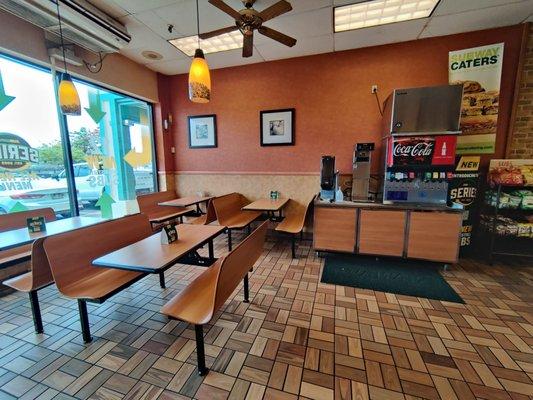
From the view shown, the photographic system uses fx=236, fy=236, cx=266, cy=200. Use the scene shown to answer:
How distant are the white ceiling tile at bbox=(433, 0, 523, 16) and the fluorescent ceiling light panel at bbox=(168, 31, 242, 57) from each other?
2405 mm

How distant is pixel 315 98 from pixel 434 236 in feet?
8.74

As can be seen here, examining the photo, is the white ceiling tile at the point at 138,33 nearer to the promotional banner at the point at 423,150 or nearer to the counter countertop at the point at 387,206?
the counter countertop at the point at 387,206

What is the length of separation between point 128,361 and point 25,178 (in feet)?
8.40

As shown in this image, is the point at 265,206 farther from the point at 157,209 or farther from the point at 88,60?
the point at 88,60

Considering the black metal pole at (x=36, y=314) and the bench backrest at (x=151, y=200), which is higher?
the bench backrest at (x=151, y=200)

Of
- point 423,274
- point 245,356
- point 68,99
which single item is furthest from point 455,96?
point 68,99

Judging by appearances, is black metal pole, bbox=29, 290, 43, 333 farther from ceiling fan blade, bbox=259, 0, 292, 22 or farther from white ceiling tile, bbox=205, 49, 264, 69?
white ceiling tile, bbox=205, 49, 264, 69

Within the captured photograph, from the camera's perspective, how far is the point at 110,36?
9.14 ft

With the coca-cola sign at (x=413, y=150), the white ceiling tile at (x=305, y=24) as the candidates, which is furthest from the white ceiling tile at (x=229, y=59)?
the coca-cola sign at (x=413, y=150)

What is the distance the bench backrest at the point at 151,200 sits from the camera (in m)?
3.82

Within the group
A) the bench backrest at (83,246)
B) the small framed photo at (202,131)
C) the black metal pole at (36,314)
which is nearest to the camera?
the bench backrest at (83,246)

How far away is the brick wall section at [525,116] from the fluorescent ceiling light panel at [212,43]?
12.3ft

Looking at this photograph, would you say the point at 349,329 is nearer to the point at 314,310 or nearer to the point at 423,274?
the point at 314,310

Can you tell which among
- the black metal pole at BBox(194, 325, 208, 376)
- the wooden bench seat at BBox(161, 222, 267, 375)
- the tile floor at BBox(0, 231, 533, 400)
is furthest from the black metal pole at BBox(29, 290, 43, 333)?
the black metal pole at BBox(194, 325, 208, 376)
